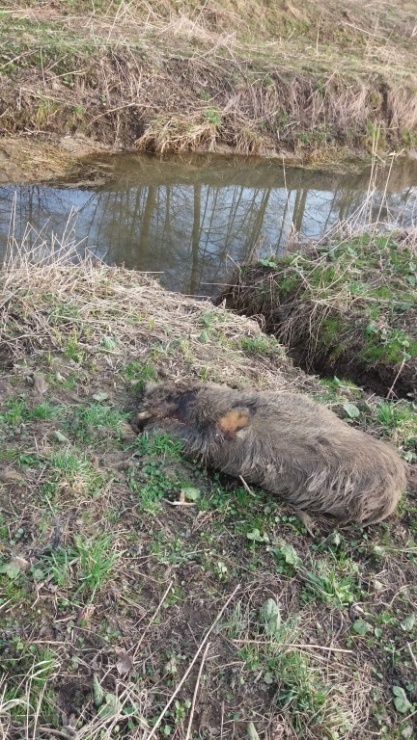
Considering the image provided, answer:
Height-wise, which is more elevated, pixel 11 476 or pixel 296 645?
pixel 11 476

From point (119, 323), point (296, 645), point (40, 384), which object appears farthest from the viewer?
point (119, 323)

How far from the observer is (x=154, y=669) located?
2.45 m

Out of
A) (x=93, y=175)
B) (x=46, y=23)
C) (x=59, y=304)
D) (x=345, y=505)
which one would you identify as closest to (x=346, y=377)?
(x=345, y=505)

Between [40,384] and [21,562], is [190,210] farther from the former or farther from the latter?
[21,562]

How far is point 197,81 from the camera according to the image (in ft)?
31.1

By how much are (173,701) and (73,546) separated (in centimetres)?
83

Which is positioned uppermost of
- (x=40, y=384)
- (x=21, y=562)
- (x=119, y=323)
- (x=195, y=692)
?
(x=119, y=323)

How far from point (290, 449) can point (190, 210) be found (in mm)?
5788

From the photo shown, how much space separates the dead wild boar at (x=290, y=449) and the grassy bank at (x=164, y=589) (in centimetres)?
12

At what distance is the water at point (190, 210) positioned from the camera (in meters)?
7.01

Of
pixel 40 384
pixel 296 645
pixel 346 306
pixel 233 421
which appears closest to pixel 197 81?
pixel 346 306

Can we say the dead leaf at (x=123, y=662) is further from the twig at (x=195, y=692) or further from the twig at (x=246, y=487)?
the twig at (x=246, y=487)

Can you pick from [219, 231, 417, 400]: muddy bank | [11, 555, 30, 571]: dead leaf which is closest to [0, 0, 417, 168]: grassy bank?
[219, 231, 417, 400]: muddy bank

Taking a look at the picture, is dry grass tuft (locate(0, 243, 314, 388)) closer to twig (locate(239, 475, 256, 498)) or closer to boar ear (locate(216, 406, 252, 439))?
boar ear (locate(216, 406, 252, 439))
